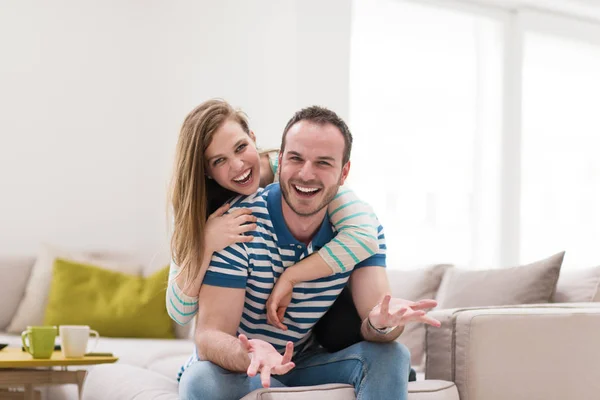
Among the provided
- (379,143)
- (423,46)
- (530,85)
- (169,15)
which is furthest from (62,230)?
(530,85)

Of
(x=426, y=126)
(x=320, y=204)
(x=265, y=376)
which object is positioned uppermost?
(x=426, y=126)

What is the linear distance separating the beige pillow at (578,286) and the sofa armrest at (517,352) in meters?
0.47

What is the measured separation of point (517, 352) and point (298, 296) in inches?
23.0

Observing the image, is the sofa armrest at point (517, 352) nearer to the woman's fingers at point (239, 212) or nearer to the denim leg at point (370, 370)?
the denim leg at point (370, 370)

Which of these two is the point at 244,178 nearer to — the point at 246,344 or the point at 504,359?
the point at 246,344

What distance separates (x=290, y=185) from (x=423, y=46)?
3353 millimetres

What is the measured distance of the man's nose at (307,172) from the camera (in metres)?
1.99

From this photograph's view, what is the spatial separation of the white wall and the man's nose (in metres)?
2.56

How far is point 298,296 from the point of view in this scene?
6.72ft

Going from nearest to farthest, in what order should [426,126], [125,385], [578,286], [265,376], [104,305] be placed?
[265,376] → [125,385] → [578,286] → [104,305] → [426,126]

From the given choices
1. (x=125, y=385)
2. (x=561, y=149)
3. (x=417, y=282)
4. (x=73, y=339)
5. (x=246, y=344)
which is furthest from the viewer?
(x=561, y=149)

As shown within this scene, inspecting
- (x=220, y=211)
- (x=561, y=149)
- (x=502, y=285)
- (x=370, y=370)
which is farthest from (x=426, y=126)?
(x=370, y=370)

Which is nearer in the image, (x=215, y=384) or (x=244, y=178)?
(x=215, y=384)

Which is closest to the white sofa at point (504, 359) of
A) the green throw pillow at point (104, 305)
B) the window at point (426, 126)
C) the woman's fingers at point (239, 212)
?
the woman's fingers at point (239, 212)
